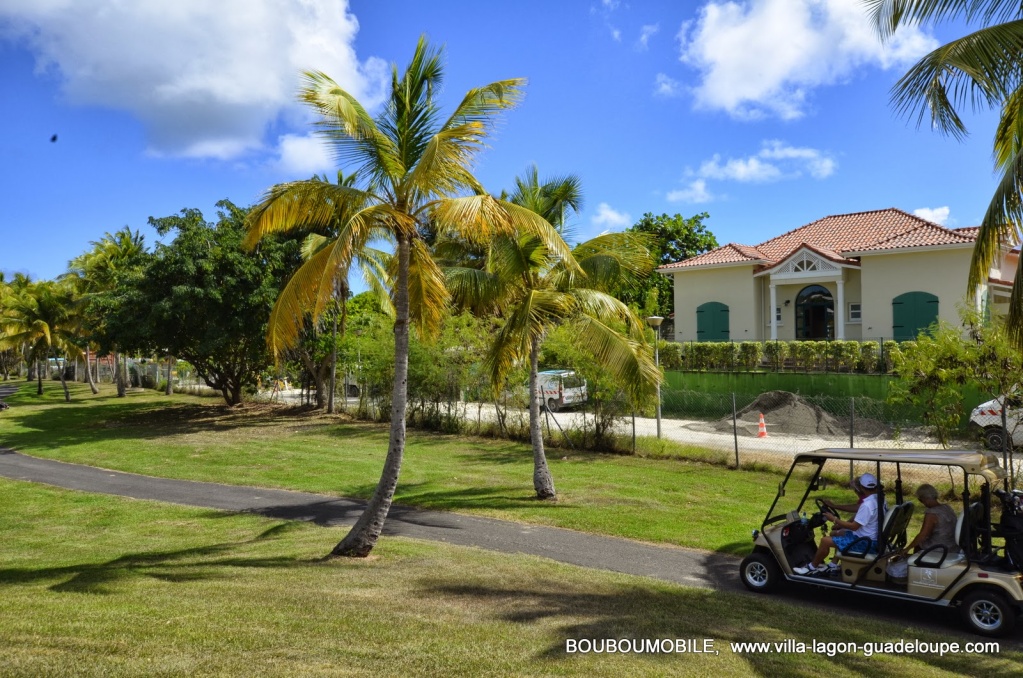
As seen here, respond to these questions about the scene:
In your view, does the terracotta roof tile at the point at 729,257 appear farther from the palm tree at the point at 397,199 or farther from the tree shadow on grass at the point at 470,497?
the palm tree at the point at 397,199

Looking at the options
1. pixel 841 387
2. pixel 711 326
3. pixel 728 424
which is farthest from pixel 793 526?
pixel 711 326

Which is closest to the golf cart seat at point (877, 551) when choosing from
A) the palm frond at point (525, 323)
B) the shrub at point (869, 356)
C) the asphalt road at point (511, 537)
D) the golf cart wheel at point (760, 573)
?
the asphalt road at point (511, 537)

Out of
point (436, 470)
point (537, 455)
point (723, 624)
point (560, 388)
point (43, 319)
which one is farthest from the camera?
point (43, 319)

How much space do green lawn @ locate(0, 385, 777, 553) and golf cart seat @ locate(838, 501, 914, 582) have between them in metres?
2.65

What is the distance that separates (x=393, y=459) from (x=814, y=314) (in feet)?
101

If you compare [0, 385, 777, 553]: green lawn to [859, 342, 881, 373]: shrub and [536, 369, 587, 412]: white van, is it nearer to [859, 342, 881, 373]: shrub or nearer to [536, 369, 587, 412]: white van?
[536, 369, 587, 412]: white van

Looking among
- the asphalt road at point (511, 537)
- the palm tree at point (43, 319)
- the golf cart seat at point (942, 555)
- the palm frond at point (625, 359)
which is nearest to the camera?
the golf cart seat at point (942, 555)

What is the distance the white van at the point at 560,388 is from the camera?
19641 mm

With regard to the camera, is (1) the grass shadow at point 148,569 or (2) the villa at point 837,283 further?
(2) the villa at point 837,283

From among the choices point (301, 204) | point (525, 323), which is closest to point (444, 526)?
point (525, 323)

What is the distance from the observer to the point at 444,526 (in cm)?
1190

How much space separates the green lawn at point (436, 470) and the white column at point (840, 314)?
61.5 feet

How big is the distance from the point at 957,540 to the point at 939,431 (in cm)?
685

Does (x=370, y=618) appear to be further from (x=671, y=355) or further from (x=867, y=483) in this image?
(x=671, y=355)
